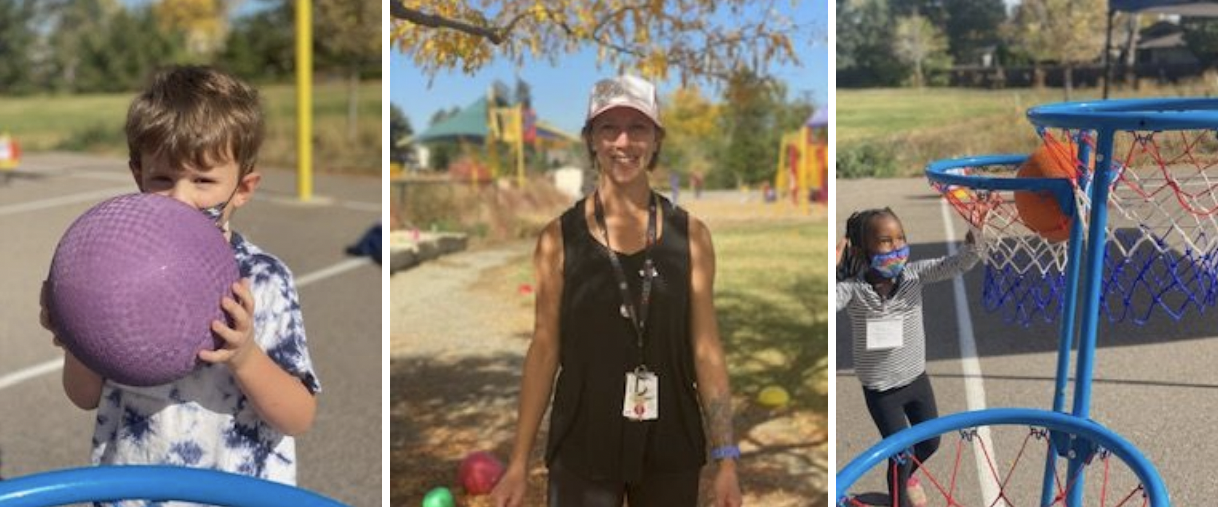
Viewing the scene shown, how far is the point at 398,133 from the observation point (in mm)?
3631

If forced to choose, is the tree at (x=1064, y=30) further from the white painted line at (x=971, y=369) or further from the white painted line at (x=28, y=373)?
the white painted line at (x=28, y=373)

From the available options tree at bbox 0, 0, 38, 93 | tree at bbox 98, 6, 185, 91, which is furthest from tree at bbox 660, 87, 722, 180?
tree at bbox 0, 0, 38, 93

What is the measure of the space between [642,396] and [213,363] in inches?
35.2

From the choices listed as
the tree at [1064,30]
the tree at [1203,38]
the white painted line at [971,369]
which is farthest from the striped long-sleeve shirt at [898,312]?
the tree at [1064,30]

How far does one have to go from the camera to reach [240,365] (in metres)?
2.38

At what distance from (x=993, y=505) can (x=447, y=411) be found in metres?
1.86

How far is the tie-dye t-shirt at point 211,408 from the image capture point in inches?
102

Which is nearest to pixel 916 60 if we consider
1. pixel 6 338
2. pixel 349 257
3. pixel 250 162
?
pixel 349 257

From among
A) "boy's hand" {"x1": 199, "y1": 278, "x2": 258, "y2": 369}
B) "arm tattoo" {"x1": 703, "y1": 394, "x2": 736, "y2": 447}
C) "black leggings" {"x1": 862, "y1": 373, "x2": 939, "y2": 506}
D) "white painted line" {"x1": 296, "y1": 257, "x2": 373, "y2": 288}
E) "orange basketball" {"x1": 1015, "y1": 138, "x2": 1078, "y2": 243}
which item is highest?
"orange basketball" {"x1": 1015, "y1": 138, "x2": 1078, "y2": 243}

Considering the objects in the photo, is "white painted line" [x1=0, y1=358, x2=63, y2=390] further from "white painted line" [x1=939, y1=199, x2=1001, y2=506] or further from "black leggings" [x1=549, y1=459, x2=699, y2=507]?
"black leggings" [x1=549, y1=459, x2=699, y2=507]

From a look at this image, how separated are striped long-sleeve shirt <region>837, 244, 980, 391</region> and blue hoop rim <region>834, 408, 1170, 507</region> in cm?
69

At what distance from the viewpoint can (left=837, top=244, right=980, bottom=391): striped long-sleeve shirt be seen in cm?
414

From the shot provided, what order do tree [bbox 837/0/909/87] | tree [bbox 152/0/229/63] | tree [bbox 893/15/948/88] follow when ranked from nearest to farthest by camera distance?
tree [bbox 837/0/909/87] → tree [bbox 893/15/948/88] → tree [bbox 152/0/229/63]

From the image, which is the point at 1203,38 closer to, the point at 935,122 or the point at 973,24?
the point at 973,24
